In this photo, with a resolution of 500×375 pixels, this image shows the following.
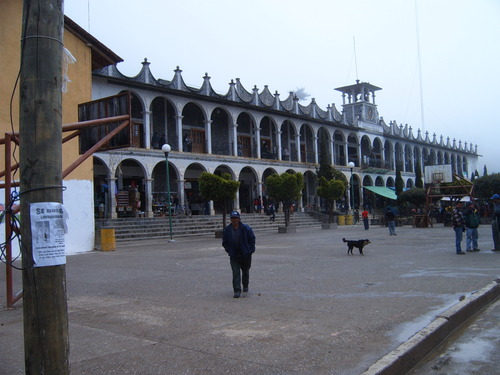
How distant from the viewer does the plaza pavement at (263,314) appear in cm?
457

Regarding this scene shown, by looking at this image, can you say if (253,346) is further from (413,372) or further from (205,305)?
(205,305)

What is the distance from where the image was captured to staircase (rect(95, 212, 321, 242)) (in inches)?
896

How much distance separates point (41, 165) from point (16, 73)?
14164mm

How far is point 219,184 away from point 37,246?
19005 millimetres

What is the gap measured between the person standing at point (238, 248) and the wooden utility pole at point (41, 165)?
4720mm

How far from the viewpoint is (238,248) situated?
7891 mm

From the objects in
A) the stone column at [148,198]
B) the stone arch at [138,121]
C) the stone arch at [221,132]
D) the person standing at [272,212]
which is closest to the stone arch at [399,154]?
the stone arch at [221,132]

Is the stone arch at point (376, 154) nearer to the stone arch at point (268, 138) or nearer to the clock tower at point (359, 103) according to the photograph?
the clock tower at point (359, 103)

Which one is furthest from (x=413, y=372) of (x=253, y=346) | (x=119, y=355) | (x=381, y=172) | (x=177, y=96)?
(x=381, y=172)

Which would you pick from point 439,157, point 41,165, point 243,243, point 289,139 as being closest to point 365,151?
point 289,139

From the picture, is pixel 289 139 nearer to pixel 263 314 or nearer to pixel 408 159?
pixel 408 159

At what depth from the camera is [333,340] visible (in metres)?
5.17

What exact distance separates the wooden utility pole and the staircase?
15.3 meters

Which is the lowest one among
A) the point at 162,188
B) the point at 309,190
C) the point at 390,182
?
the point at 309,190
